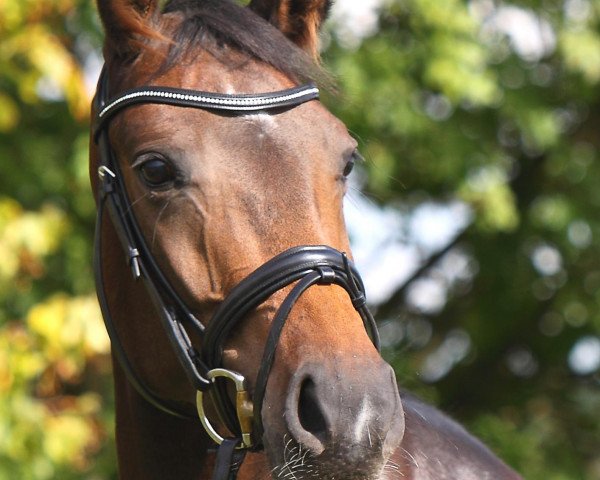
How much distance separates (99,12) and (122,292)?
0.82m

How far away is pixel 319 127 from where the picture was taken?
106 inches

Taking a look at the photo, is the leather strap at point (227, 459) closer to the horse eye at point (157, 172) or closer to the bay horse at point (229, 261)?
the bay horse at point (229, 261)

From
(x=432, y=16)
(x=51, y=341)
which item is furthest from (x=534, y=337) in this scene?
(x=51, y=341)

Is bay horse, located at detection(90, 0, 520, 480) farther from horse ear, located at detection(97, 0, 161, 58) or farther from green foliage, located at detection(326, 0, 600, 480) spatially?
green foliage, located at detection(326, 0, 600, 480)

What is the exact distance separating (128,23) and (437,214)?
230 inches

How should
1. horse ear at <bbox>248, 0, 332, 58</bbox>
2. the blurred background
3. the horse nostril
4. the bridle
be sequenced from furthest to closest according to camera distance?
1. the blurred background
2. horse ear at <bbox>248, 0, 332, 58</bbox>
3. the bridle
4. the horse nostril

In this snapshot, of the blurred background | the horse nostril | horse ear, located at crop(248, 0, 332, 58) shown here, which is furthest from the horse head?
the blurred background

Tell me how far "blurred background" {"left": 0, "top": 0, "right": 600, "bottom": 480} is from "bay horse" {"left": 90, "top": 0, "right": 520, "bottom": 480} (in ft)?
7.40

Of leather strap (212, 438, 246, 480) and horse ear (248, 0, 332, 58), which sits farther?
horse ear (248, 0, 332, 58)

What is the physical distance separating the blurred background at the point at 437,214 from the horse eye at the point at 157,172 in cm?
250

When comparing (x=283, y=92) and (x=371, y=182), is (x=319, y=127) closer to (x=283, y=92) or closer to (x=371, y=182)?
(x=283, y=92)

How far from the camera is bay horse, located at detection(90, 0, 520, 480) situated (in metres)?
2.26

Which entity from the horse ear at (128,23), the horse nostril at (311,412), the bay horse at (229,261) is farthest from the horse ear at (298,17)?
the horse nostril at (311,412)

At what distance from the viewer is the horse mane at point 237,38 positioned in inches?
110
